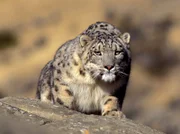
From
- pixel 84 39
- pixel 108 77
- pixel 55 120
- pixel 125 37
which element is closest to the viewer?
pixel 55 120

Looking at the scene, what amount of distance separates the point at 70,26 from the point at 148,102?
11.4 meters

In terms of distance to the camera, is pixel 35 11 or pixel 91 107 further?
pixel 35 11

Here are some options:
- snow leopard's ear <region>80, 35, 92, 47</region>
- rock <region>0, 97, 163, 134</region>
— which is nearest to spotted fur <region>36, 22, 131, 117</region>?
snow leopard's ear <region>80, 35, 92, 47</region>

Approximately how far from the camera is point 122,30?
4759cm

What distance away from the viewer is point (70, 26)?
1961 inches

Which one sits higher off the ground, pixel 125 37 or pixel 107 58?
pixel 125 37

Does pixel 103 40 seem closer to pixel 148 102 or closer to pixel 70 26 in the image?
pixel 148 102

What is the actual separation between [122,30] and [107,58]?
1230 inches

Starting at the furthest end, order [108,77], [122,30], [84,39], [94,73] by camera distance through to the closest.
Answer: [122,30] → [84,39] → [94,73] → [108,77]

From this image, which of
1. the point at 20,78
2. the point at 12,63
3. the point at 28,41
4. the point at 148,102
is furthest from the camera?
the point at 28,41

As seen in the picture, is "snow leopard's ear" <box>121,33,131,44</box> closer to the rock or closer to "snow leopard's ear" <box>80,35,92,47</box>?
"snow leopard's ear" <box>80,35,92,47</box>

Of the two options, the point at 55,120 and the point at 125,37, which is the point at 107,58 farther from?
the point at 55,120

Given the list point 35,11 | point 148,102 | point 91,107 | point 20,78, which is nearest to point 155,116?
point 148,102

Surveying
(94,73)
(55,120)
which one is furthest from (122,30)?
(55,120)
